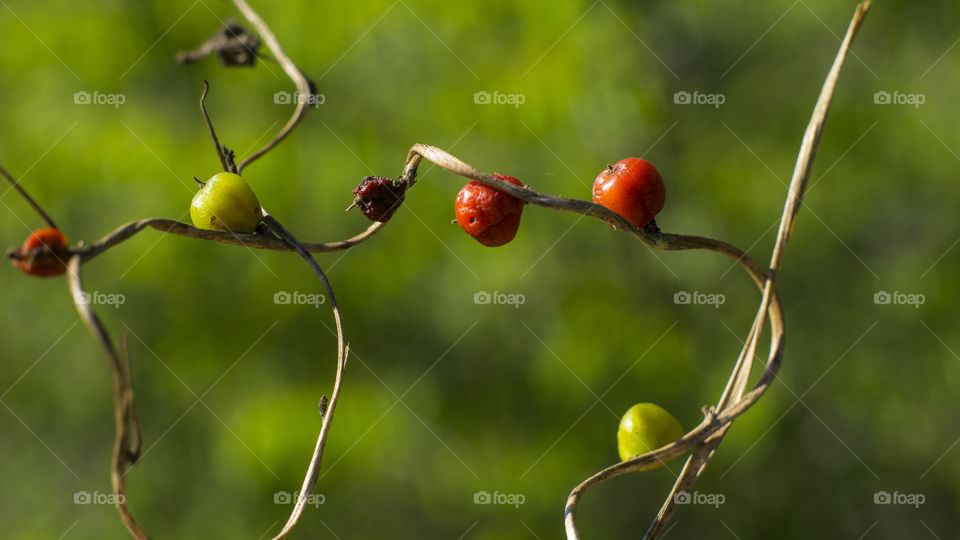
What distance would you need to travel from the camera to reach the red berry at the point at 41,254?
31 centimetres

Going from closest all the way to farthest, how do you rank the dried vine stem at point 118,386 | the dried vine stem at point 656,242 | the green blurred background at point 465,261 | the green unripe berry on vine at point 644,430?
1. the dried vine stem at point 118,386
2. the dried vine stem at point 656,242
3. the green unripe berry on vine at point 644,430
4. the green blurred background at point 465,261

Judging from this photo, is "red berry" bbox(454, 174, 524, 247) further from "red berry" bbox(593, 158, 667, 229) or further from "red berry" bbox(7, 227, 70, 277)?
"red berry" bbox(7, 227, 70, 277)

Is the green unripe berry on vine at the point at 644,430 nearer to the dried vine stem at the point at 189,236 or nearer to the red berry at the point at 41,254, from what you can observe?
the dried vine stem at the point at 189,236

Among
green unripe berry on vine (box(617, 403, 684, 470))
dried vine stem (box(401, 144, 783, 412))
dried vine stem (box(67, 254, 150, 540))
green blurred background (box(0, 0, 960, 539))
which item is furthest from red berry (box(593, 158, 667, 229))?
green blurred background (box(0, 0, 960, 539))

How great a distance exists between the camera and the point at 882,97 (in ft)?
5.18

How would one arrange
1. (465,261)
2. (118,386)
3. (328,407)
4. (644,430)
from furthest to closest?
(465,261) → (644,430) → (328,407) → (118,386)

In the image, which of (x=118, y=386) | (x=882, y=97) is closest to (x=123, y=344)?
(x=118, y=386)

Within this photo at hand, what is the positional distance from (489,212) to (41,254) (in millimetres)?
246

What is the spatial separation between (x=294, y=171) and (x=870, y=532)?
5.58 feet

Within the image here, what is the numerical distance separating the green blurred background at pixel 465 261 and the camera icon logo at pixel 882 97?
0.02m

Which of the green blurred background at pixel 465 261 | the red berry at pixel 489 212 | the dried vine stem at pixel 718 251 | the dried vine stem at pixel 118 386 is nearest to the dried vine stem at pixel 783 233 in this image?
the dried vine stem at pixel 718 251

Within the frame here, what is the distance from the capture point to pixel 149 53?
164 centimetres

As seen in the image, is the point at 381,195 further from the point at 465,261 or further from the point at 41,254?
the point at 465,261

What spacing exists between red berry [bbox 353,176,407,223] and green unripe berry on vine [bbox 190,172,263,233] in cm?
6
